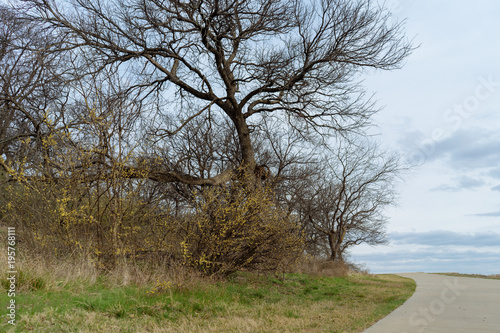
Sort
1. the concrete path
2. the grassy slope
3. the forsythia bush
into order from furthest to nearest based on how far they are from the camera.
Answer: the forsythia bush
the concrete path
the grassy slope

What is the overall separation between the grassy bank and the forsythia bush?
74cm

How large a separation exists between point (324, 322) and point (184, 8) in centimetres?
958

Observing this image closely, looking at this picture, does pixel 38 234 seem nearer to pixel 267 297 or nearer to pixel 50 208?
pixel 50 208

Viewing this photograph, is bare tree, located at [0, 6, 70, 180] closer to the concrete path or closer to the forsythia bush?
the forsythia bush

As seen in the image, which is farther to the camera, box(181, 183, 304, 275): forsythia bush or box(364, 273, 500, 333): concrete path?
box(181, 183, 304, 275): forsythia bush

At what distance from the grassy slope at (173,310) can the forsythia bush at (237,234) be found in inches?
30.6

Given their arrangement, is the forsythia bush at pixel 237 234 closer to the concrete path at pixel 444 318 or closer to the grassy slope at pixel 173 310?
the grassy slope at pixel 173 310

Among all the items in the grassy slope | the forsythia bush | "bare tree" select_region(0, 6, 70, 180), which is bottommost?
the grassy slope

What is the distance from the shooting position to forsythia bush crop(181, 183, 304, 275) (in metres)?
9.61

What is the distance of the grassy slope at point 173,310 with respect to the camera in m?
5.27

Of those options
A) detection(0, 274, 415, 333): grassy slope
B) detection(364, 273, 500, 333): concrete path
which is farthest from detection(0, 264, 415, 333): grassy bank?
detection(364, 273, 500, 333): concrete path

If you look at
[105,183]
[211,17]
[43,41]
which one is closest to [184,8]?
[211,17]

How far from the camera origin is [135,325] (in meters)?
5.55

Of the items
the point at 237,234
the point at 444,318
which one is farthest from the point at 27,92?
the point at 444,318
